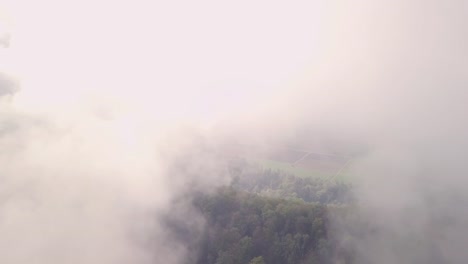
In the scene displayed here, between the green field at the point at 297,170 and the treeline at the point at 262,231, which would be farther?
the green field at the point at 297,170

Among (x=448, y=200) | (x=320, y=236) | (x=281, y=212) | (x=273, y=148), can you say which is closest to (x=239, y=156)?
(x=273, y=148)

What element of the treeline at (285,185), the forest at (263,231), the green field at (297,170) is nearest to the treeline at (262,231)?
the forest at (263,231)

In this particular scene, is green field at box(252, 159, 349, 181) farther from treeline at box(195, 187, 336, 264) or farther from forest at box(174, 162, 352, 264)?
treeline at box(195, 187, 336, 264)

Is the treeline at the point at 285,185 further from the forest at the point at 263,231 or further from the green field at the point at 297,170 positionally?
the forest at the point at 263,231

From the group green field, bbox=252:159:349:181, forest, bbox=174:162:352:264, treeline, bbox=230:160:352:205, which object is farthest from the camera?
green field, bbox=252:159:349:181

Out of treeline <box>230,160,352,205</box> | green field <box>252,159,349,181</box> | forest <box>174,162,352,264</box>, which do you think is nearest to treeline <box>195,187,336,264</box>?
forest <box>174,162,352,264</box>

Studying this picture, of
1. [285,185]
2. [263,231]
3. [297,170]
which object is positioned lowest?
[263,231]

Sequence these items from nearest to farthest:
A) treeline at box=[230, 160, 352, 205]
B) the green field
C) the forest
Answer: the forest
treeline at box=[230, 160, 352, 205]
the green field

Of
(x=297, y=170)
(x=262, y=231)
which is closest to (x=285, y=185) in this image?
(x=297, y=170)

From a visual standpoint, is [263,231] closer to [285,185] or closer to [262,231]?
[262,231]

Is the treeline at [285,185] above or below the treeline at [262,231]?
above

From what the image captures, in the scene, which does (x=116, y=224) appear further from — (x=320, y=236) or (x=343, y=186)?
(x=343, y=186)
